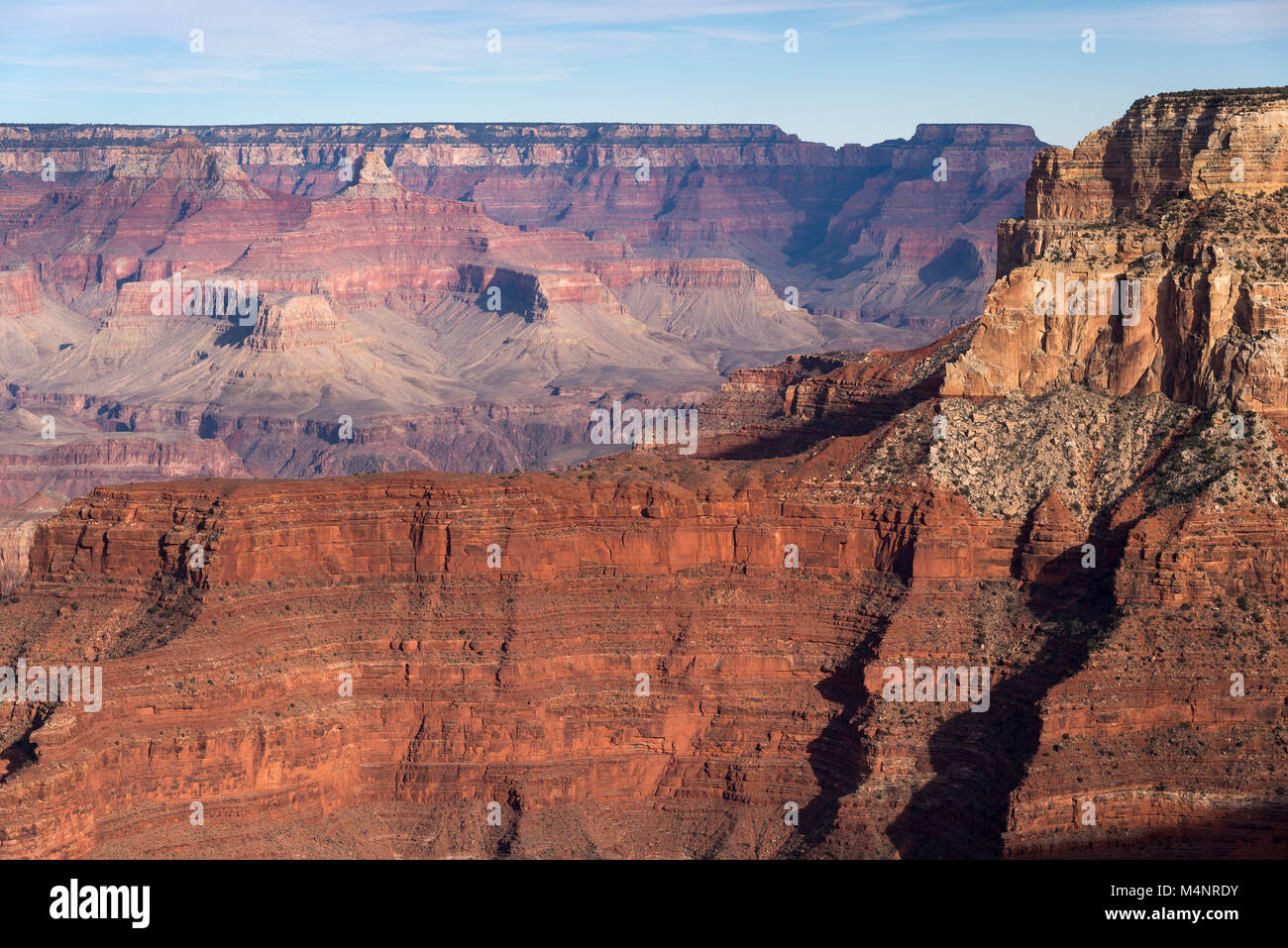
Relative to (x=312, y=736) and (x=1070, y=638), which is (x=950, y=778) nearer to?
(x=1070, y=638)

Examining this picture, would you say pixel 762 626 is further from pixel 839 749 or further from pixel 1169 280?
pixel 1169 280

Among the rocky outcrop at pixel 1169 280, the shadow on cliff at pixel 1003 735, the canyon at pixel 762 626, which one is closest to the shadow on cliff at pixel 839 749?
the canyon at pixel 762 626

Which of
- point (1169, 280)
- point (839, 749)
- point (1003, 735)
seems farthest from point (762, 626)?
point (1169, 280)

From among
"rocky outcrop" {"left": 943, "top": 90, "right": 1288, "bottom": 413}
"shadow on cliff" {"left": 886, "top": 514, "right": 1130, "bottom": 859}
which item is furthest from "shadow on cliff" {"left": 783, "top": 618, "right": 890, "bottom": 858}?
"rocky outcrop" {"left": 943, "top": 90, "right": 1288, "bottom": 413}

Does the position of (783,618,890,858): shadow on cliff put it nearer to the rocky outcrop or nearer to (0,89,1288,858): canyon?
(0,89,1288,858): canyon

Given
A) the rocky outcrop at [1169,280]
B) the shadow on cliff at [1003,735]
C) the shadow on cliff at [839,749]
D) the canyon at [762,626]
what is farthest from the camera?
the rocky outcrop at [1169,280]

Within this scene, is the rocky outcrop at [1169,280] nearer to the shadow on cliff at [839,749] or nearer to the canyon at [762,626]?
the canyon at [762,626]
